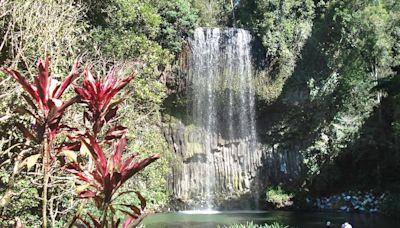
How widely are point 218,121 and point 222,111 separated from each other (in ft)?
1.46

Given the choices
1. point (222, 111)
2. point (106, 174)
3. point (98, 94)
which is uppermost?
point (222, 111)

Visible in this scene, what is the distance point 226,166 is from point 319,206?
394 centimetres

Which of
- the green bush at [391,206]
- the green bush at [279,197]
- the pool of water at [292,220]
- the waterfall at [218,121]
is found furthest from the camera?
the waterfall at [218,121]

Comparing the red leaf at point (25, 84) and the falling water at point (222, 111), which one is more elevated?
the falling water at point (222, 111)

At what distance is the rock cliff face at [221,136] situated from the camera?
18281mm

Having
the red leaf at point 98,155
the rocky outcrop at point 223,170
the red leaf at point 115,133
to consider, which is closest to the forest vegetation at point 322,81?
the rocky outcrop at point 223,170

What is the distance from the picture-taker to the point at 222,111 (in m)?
19.1

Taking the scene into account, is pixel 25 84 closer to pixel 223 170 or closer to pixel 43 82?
pixel 43 82

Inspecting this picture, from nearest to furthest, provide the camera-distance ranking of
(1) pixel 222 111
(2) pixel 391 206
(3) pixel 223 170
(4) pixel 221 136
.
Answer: (2) pixel 391 206
(3) pixel 223 170
(4) pixel 221 136
(1) pixel 222 111

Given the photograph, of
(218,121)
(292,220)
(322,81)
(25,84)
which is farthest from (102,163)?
(218,121)

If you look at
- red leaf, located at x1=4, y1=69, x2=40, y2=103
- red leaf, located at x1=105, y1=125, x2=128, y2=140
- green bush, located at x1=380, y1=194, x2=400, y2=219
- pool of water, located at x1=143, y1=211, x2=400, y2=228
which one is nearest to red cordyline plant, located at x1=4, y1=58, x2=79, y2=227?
red leaf, located at x1=4, y1=69, x2=40, y2=103

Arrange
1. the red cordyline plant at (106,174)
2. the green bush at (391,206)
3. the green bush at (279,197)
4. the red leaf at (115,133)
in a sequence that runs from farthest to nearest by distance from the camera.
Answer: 1. the green bush at (279,197)
2. the green bush at (391,206)
3. the red leaf at (115,133)
4. the red cordyline plant at (106,174)

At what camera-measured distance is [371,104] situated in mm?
17281

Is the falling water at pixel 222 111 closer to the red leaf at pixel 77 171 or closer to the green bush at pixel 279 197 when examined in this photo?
the green bush at pixel 279 197
